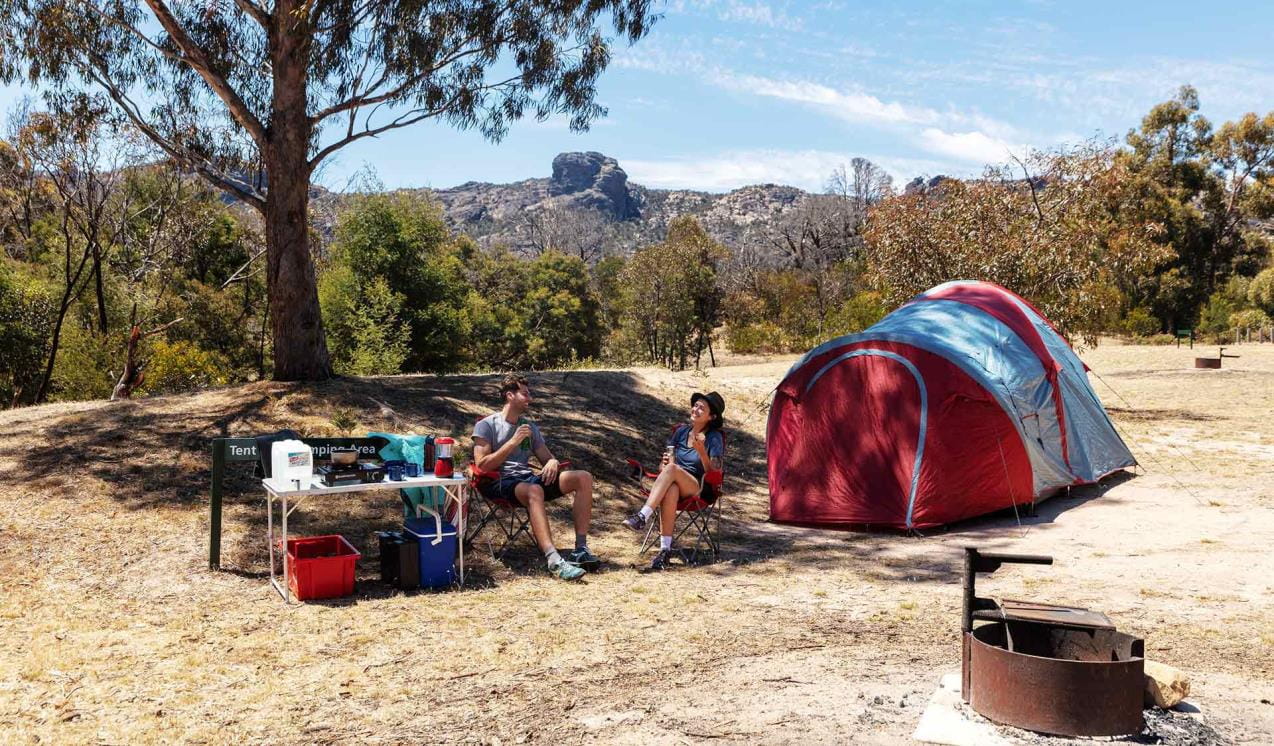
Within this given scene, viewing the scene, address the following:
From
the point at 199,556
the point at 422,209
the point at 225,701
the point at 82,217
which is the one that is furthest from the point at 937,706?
the point at 422,209

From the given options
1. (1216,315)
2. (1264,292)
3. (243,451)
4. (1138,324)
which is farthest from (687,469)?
(1264,292)

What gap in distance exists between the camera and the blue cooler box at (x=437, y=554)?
19.0ft

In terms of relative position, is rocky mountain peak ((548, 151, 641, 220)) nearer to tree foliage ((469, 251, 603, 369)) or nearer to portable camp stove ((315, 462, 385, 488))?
tree foliage ((469, 251, 603, 369))

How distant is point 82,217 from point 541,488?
15612 millimetres

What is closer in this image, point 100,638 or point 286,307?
point 100,638

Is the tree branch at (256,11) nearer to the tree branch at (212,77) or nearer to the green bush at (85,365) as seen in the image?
the tree branch at (212,77)

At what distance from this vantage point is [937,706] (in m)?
3.59

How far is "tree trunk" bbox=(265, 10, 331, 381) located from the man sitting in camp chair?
14.4 ft

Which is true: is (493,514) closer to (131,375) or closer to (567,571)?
(567,571)

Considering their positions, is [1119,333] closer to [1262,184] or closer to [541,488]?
[1262,184]

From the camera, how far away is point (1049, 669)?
3.32 m

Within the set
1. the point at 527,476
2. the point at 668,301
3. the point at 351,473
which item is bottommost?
the point at 527,476

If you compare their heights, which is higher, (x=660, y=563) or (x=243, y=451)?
(x=243, y=451)

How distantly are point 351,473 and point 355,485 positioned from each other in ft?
0.32
